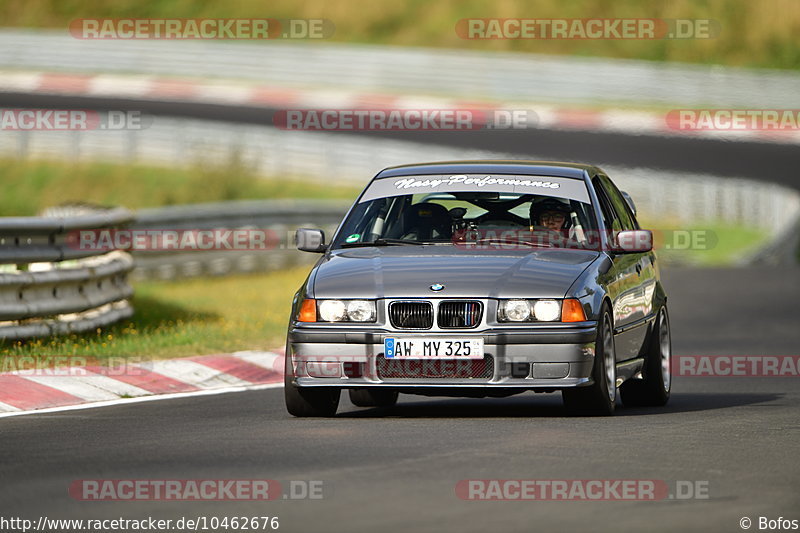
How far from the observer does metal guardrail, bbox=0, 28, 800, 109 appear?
128 ft

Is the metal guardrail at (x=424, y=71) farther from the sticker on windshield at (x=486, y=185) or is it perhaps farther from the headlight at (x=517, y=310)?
the headlight at (x=517, y=310)

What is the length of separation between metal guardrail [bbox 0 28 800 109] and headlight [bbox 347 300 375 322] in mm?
30279

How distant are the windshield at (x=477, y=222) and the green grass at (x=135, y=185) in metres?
20.0

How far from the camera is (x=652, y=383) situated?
11.2 metres

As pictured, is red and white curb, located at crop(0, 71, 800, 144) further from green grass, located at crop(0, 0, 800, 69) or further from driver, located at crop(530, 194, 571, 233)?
driver, located at crop(530, 194, 571, 233)

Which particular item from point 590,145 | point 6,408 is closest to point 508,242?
point 6,408

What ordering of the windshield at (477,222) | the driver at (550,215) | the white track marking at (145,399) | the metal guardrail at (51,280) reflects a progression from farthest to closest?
the metal guardrail at (51,280) → the driver at (550,215) → the windshield at (477,222) → the white track marking at (145,399)

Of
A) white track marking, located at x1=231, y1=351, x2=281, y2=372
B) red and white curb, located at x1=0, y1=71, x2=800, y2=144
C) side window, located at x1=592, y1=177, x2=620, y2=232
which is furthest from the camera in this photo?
red and white curb, located at x1=0, y1=71, x2=800, y2=144

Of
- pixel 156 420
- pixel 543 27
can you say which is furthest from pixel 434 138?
pixel 156 420

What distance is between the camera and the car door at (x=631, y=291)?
10.5 metres

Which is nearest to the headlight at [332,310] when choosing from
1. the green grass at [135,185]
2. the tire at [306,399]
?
the tire at [306,399]

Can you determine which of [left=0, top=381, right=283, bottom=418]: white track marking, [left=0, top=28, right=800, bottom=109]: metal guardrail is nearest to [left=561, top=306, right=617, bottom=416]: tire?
[left=0, top=381, right=283, bottom=418]: white track marking

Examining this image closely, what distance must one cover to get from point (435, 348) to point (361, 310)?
0.51m

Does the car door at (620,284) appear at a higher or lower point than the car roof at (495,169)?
lower
